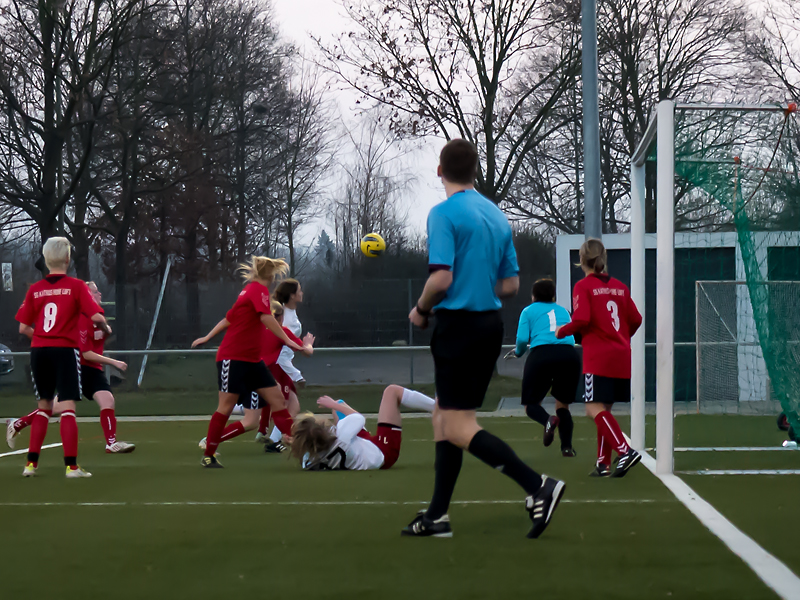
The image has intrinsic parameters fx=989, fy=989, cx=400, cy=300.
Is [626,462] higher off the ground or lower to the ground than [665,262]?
lower

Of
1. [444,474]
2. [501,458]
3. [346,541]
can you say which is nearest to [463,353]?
[501,458]

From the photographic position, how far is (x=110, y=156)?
83.3 ft

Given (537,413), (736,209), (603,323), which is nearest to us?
(603,323)

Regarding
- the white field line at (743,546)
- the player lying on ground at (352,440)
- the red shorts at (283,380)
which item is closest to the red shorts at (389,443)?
the player lying on ground at (352,440)

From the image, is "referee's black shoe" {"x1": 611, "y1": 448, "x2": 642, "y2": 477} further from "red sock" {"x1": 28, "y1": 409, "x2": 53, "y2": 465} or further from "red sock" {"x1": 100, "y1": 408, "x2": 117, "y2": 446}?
"red sock" {"x1": 100, "y1": 408, "x2": 117, "y2": 446}

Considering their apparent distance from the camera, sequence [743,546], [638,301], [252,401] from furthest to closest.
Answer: [252,401] < [638,301] < [743,546]

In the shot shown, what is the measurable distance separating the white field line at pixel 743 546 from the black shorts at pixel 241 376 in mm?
3544

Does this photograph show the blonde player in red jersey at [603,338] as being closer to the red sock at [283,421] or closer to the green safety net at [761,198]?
the green safety net at [761,198]

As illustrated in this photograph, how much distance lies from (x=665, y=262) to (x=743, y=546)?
2975 mm

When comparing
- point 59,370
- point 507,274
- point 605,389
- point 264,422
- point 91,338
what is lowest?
point 264,422

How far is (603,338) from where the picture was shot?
7.40m

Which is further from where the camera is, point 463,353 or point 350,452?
point 350,452

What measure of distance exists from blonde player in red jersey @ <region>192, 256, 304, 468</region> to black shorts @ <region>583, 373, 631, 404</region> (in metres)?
2.65

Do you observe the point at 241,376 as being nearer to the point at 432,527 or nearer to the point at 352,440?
the point at 352,440
